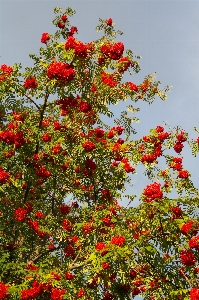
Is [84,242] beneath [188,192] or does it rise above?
beneath

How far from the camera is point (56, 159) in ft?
29.1

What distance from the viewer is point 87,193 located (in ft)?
35.5

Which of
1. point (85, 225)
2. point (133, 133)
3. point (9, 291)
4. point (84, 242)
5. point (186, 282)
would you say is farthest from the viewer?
point (133, 133)

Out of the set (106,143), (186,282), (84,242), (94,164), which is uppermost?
(106,143)

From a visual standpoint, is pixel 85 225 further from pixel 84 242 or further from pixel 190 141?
pixel 190 141

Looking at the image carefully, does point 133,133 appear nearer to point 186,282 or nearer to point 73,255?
point 73,255

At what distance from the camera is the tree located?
22.6ft

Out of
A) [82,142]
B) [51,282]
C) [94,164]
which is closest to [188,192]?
[94,164]

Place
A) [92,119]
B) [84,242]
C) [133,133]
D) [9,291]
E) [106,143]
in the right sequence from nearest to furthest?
[9,291] → [84,242] → [106,143] → [92,119] → [133,133]

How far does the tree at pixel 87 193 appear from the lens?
6.88 m

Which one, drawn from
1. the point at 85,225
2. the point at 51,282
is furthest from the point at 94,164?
the point at 51,282

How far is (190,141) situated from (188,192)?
181 centimetres

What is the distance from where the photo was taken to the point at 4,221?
373 inches

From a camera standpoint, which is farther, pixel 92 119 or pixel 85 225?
pixel 92 119
